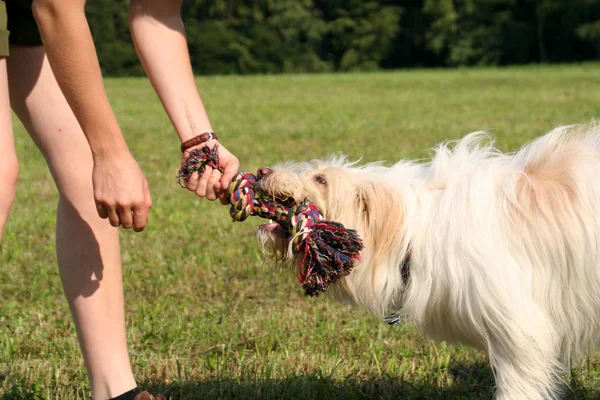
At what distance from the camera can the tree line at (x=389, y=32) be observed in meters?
61.5

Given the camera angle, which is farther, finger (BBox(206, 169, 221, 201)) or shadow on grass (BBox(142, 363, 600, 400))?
shadow on grass (BBox(142, 363, 600, 400))

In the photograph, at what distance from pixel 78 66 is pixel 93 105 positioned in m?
0.14

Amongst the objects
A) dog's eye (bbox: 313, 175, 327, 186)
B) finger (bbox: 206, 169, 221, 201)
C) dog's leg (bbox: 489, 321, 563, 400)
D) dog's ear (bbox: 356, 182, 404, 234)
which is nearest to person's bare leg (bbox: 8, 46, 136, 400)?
finger (bbox: 206, 169, 221, 201)

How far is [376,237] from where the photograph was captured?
3119 mm

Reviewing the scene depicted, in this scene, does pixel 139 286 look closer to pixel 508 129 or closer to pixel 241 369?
pixel 241 369

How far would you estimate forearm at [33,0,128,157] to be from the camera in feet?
8.46

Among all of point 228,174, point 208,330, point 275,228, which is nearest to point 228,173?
point 228,174

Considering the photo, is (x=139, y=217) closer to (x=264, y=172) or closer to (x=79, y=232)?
(x=264, y=172)

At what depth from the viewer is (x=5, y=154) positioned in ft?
9.61

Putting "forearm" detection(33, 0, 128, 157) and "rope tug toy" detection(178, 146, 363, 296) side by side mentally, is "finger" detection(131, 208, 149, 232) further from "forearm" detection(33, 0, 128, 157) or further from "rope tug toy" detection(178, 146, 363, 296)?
"rope tug toy" detection(178, 146, 363, 296)

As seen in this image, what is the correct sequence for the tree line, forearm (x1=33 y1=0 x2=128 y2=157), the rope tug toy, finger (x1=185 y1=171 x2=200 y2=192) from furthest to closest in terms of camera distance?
the tree line, finger (x1=185 y1=171 x2=200 y2=192), the rope tug toy, forearm (x1=33 y1=0 x2=128 y2=157)

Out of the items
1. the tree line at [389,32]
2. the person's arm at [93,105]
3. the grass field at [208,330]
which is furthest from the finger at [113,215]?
the tree line at [389,32]

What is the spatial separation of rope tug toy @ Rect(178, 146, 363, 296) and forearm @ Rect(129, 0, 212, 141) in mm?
431

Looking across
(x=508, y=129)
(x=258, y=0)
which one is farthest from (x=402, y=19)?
(x=508, y=129)
